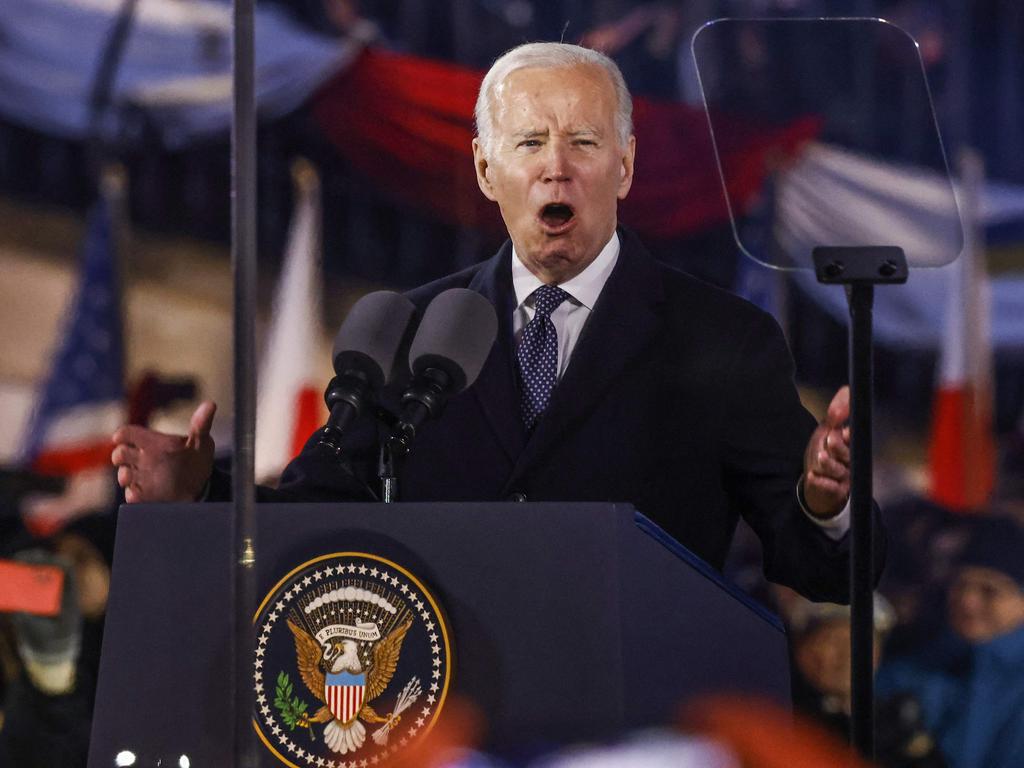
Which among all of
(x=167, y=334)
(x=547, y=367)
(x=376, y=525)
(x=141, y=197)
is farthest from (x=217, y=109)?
(x=376, y=525)

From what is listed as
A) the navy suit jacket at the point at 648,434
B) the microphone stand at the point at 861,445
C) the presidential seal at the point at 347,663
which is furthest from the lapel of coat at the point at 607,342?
the presidential seal at the point at 347,663

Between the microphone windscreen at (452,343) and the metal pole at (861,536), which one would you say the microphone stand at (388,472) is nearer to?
the microphone windscreen at (452,343)

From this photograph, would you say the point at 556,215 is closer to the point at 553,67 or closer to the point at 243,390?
the point at 553,67

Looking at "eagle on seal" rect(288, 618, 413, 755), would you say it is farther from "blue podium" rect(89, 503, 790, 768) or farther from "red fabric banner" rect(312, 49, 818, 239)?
"red fabric banner" rect(312, 49, 818, 239)

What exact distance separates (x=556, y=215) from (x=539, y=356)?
178 mm

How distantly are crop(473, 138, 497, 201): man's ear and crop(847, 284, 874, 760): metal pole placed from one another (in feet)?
1.76

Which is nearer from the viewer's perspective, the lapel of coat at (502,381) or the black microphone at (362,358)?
the black microphone at (362,358)

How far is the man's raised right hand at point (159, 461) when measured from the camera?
135 centimetres

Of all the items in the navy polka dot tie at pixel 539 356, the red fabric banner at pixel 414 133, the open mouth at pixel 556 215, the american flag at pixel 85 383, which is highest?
the red fabric banner at pixel 414 133

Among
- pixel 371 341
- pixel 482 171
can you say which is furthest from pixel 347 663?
pixel 482 171

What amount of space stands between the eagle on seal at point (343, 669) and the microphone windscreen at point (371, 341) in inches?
11.4

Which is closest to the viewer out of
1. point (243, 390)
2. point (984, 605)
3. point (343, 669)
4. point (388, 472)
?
point (243, 390)

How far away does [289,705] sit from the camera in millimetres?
1107

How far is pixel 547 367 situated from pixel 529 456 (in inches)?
5.6
